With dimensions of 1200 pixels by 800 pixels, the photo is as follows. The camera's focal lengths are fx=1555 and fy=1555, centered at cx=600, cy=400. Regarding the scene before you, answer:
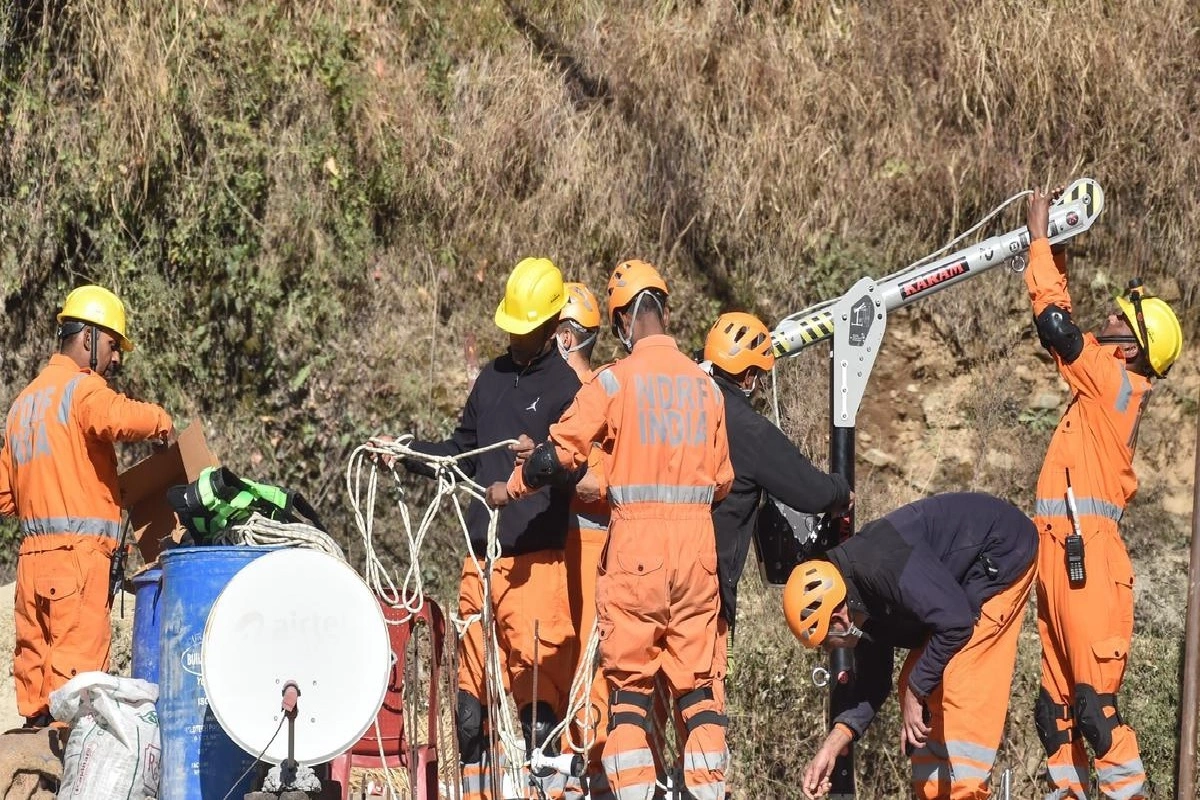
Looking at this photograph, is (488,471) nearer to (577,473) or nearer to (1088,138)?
(577,473)

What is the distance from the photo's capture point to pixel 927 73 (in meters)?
10.7

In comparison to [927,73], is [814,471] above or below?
below

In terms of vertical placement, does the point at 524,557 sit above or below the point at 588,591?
above

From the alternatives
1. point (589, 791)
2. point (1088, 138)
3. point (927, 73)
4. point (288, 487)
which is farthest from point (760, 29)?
point (589, 791)

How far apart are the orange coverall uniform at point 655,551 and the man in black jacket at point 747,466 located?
30 cm

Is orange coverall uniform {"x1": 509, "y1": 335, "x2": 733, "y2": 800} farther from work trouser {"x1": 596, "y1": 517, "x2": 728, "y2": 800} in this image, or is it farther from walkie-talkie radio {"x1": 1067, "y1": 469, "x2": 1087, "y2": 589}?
walkie-talkie radio {"x1": 1067, "y1": 469, "x2": 1087, "y2": 589}

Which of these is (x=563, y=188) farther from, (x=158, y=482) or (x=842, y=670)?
(x=842, y=670)

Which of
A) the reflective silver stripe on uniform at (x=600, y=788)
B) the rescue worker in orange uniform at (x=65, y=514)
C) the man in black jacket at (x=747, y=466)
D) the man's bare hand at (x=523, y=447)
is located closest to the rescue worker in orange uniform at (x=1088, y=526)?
the man in black jacket at (x=747, y=466)

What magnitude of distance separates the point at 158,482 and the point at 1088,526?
4.46m

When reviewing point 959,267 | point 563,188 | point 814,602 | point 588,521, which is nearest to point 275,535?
point 588,521

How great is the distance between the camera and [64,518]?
7395 millimetres

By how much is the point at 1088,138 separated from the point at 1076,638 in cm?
479

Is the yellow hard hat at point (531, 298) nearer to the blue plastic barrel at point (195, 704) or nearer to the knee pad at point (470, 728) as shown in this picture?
the blue plastic barrel at point (195, 704)

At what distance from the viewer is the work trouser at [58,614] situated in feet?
23.9
